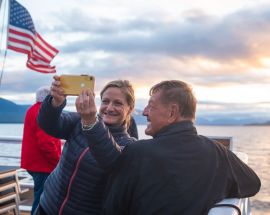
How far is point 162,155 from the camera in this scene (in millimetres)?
1852

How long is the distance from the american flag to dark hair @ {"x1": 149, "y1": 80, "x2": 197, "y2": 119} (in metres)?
5.62

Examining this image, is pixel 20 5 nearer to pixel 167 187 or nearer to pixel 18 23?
pixel 18 23

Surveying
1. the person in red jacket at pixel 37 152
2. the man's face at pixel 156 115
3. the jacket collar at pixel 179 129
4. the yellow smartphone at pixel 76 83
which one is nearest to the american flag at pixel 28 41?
the person in red jacket at pixel 37 152

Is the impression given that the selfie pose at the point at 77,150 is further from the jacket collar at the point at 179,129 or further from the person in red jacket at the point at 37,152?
the person in red jacket at the point at 37,152

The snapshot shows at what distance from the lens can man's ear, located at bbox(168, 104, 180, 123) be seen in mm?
2012

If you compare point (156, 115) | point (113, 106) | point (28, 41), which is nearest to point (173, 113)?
point (156, 115)

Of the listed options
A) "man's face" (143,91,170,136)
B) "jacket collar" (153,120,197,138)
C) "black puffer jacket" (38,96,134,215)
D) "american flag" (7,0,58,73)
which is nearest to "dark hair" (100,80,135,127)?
"black puffer jacket" (38,96,134,215)

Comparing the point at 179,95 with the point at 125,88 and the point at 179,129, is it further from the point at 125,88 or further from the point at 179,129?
the point at 125,88

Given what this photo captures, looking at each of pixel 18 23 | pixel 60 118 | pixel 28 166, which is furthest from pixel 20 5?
pixel 60 118

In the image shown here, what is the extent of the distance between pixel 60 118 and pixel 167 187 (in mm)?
761

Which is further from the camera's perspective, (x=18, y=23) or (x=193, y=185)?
(x=18, y=23)

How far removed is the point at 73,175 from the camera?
2.18m

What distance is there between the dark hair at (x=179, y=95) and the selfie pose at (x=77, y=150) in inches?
12.2

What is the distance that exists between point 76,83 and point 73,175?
0.49 meters
